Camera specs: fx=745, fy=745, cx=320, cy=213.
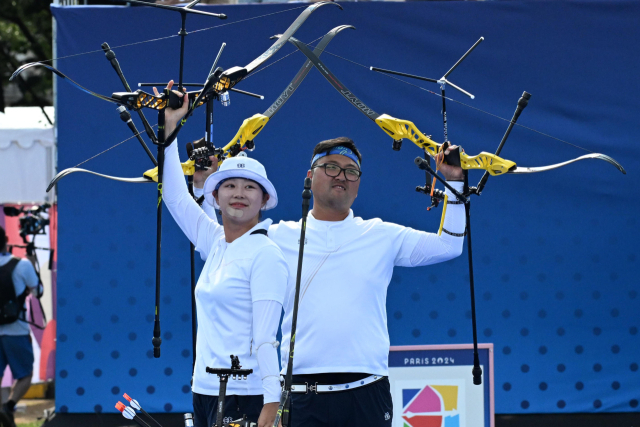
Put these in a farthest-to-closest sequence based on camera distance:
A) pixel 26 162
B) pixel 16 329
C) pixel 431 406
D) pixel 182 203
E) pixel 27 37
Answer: pixel 27 37
pixel 26 162
pixel 16 329
pixel 431 406
pixel 182 203

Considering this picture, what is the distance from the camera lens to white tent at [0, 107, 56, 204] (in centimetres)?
514

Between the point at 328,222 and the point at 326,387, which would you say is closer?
the point at 326,387

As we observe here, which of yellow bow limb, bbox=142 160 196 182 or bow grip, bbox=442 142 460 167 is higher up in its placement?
yellow bow limb, bbox=142 160 196 182

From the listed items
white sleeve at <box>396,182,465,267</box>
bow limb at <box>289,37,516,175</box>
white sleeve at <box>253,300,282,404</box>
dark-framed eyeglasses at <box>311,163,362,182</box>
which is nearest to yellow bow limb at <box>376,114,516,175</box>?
bow limb at <box>289,37,516,175</box>

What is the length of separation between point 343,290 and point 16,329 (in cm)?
335

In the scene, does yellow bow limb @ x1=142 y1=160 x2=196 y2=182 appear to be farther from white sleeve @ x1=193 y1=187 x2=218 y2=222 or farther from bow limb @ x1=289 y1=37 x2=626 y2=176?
bow limb @ x1=289 y1=37 x2=626 y2=176

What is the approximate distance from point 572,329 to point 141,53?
128 inches

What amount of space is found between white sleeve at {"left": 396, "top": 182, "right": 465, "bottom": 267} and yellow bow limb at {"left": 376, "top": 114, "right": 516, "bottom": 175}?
0.55 feet

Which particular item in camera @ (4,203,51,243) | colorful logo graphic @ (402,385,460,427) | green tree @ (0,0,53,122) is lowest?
colorful logo graphic @ (402,385,460,427)

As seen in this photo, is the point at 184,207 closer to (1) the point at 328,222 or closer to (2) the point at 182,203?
(2) the point at 182,203

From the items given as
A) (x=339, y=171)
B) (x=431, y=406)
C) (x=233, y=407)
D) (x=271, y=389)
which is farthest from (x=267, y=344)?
(x=431, y=406)

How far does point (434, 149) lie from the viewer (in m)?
2.86

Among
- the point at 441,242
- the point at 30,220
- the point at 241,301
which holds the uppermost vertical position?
the point at 30,220

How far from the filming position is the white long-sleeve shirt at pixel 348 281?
2.44m
